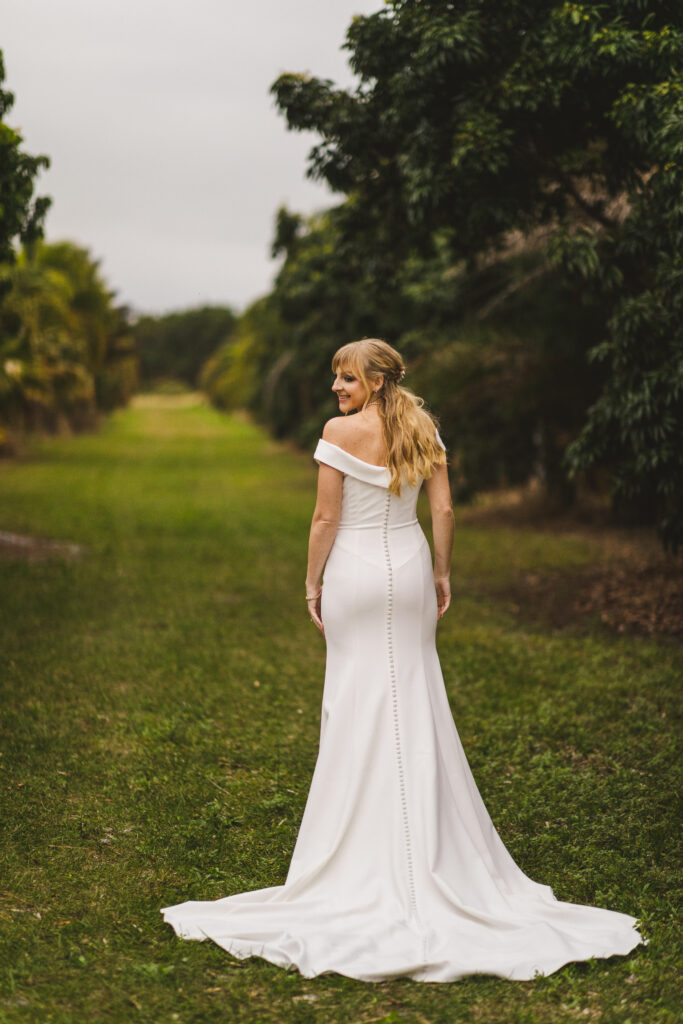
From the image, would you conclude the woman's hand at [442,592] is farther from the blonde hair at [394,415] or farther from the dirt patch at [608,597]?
the dirt patch at [608,597]

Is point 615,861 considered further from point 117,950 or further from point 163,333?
point 163,333

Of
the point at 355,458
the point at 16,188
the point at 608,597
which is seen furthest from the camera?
the point at 608,597

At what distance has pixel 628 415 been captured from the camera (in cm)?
757

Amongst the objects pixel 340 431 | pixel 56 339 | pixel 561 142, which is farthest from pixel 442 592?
pixel 56 339

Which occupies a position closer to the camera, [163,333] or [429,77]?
[429,77]

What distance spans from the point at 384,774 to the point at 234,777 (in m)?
2.07

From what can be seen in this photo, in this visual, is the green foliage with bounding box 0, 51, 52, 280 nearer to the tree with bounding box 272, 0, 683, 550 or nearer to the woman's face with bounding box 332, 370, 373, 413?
the tree with bounding box 272, 0, 683, 550

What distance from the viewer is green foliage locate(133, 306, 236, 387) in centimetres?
12694

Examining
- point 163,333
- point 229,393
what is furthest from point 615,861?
point 163,333

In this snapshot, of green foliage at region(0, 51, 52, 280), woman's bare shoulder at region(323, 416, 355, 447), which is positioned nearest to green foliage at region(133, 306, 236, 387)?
green foliage at region(0, 51, 52, 280)

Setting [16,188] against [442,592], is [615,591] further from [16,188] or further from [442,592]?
[16,188]

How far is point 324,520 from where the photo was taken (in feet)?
13.1

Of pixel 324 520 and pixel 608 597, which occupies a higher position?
pixel 324 520

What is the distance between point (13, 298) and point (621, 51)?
1769 centimetres
